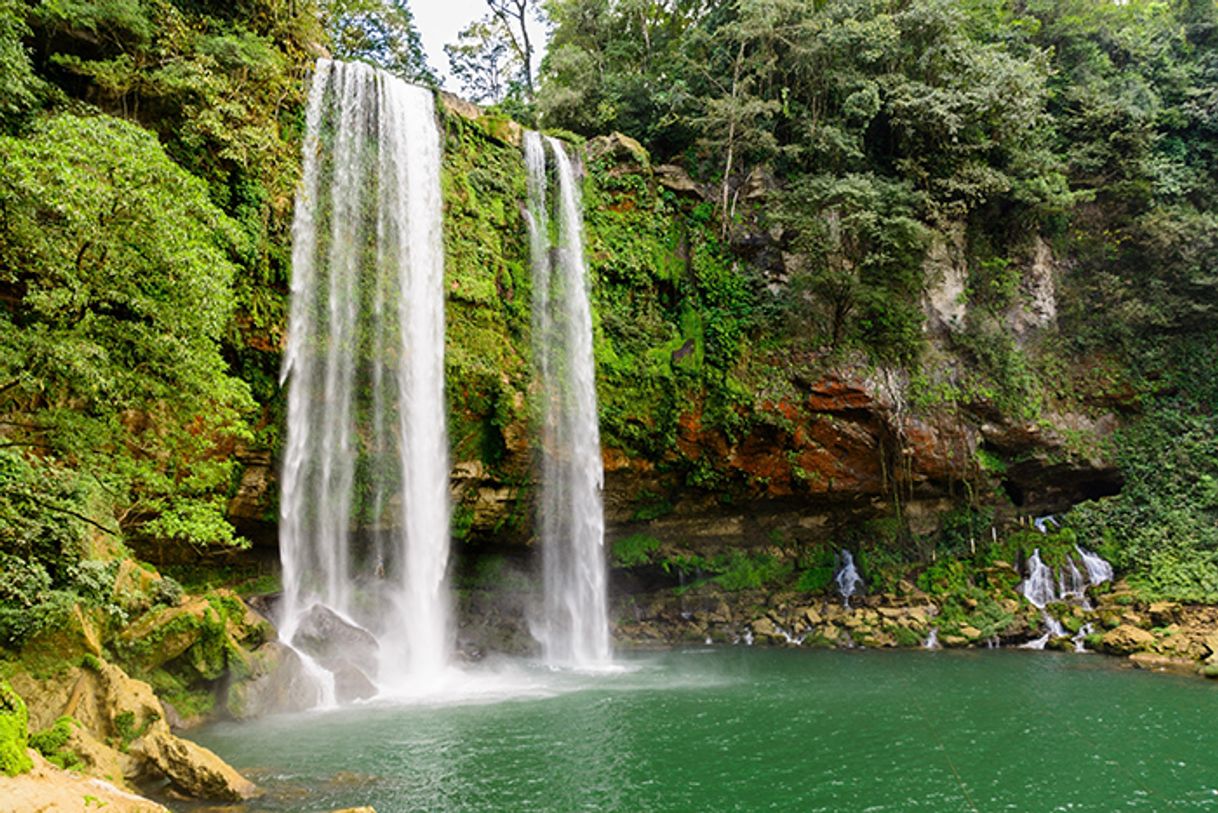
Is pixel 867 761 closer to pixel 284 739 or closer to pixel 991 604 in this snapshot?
pixel 284 739

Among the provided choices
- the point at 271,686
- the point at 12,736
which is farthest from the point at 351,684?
the point at 12,736

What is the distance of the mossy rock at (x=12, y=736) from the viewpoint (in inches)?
199

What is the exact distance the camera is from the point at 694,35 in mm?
23672

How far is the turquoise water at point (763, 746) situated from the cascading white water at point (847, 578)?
655 centimetres

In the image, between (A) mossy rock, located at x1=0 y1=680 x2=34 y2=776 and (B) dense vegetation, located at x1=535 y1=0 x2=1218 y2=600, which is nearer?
(A) mossy rock, located at x1=0 y1=680 x2=34 y2=776

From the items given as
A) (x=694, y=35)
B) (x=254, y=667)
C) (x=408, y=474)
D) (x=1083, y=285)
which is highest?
(x=694, y=35)

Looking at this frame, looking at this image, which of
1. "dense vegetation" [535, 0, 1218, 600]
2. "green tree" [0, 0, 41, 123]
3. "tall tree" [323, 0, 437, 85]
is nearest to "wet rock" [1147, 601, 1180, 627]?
"dense vegetation" [535, 0, 1218, 600]

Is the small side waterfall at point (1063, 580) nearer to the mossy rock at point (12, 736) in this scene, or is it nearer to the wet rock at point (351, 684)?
the wet rock at point (351, 684)

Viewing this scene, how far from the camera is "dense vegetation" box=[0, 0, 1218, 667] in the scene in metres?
13.7

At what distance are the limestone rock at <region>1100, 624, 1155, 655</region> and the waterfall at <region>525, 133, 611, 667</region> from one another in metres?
12.0

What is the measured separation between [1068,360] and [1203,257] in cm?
486

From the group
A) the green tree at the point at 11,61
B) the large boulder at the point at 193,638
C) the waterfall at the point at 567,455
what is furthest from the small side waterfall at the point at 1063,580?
the green tree at the point at 11,61

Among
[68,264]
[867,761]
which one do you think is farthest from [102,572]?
[867,761]

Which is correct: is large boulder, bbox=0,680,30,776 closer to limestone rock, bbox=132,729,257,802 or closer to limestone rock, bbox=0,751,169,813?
limestone rock, bbox=0,751,169,813
